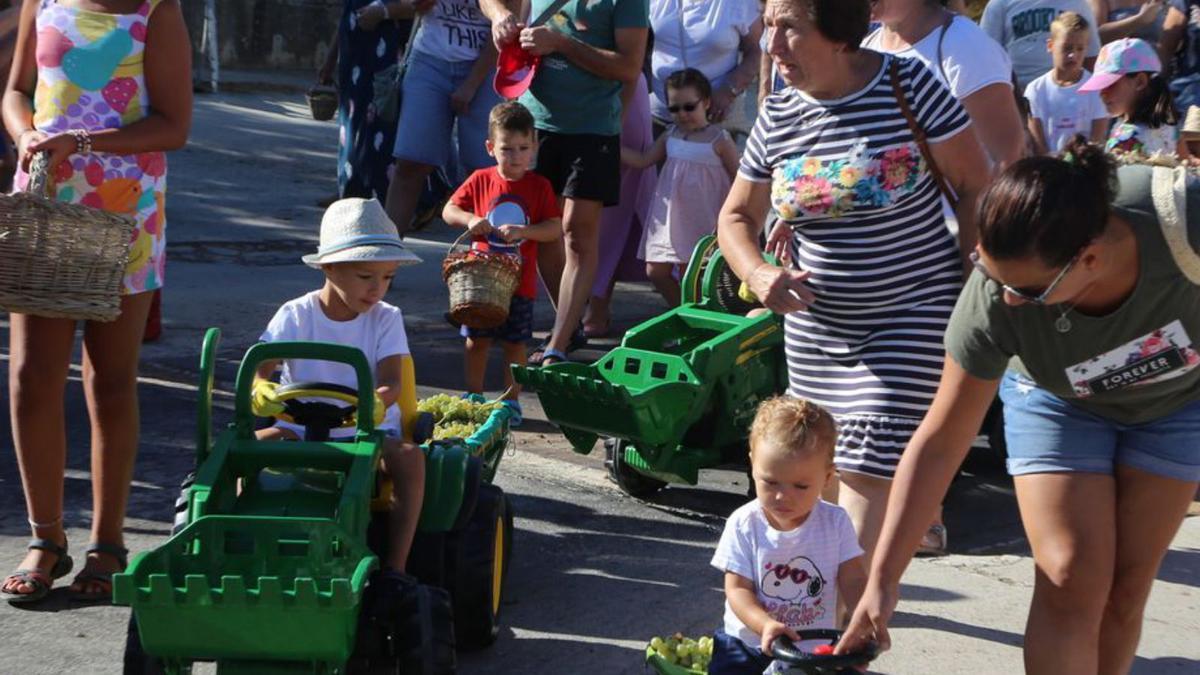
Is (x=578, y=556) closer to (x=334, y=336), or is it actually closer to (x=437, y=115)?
(x=334, y=336)

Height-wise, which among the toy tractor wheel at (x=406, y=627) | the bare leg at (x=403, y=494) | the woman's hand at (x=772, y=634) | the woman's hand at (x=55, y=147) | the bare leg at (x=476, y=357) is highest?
the woman's hand at (x=55, y=147)

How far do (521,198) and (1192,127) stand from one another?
3.28m

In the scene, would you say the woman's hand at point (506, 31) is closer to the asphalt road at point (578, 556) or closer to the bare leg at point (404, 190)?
the bare leg at point (404, 190)

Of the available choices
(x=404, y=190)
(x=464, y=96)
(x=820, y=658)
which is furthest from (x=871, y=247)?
(x=404, y=190)

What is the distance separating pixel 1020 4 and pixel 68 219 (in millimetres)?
6293

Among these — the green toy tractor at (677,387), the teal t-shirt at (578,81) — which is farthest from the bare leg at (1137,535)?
the teal t-shirt at (578,81)

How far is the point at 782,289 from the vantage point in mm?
4410

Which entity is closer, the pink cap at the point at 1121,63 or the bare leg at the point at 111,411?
the bare leg at the point at 111,411

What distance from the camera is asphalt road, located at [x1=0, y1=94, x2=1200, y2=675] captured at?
4992 mm

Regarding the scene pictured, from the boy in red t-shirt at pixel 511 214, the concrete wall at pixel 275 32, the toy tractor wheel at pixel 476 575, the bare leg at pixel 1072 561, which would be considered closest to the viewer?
the bare leg at pixel 1072 561

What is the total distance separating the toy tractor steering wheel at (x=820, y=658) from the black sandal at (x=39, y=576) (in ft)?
8.18

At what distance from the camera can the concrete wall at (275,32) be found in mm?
21531

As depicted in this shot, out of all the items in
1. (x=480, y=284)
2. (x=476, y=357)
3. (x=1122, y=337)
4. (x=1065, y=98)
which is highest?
(x=1065, y=98)

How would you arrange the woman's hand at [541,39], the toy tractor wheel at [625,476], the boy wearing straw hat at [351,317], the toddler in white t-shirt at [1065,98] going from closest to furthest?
the boy wearing straw hat at [351,317]
the toy tractor wheel at [625,476]
the woman's hand at [541,39]
the toddler in white t-shirt at [1065,98]
